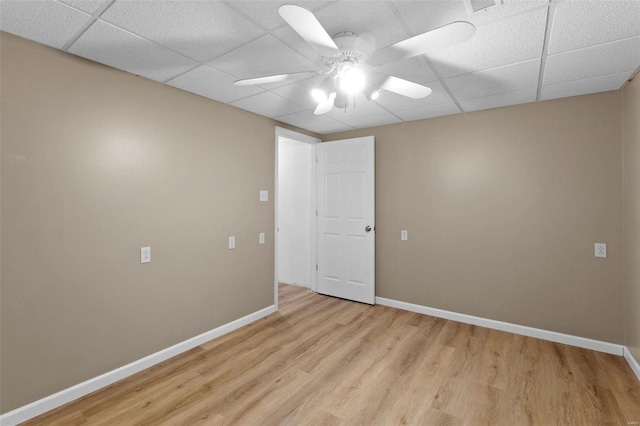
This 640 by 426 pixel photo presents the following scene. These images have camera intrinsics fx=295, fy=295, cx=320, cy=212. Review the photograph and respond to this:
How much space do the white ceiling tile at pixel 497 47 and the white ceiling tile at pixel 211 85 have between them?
5.20ft

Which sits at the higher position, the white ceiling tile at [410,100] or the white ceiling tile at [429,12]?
the white ceiling tile at [410,100]

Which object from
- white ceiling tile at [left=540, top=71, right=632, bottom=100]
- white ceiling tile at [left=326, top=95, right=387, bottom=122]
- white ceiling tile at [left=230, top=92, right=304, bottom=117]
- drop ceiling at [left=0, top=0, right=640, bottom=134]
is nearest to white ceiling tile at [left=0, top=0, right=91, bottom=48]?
drop ceiling at [left=0, top=0, right=640, bottom=134]

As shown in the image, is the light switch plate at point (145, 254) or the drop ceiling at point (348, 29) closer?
the drop ceiling at point (348, 29)

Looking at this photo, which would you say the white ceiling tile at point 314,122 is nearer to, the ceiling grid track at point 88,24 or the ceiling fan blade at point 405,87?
the ceiling fan blade at point 405,87

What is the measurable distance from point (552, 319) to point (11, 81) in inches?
184

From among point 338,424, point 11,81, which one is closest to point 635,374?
point 338,424

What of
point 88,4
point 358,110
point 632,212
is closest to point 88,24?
point 88,4

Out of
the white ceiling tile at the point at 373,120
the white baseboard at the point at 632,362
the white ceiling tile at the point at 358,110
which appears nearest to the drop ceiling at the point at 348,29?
the white ceiling tile at the point at 358,110

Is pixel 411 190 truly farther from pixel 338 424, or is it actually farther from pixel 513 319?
pixel 338 424

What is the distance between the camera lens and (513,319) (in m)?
3.08

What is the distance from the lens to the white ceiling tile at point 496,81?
2225mm

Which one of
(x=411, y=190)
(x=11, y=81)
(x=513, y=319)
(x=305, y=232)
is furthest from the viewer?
(x=305, y=232)

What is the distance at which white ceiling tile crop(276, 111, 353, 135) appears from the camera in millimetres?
3451

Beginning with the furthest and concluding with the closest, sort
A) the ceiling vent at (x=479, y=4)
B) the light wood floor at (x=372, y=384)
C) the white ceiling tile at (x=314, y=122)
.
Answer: the white ceiling tile at (x=314, y=122) → the light wood floor at (x=372, y=384) → the ceiling vent at (x=479, y=4)
